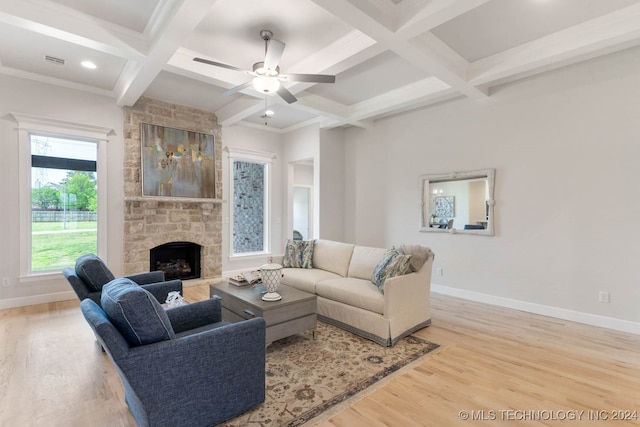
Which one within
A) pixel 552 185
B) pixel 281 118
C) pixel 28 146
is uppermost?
pixel 281 118

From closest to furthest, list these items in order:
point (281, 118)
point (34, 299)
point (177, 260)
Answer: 1. point (34, 299)
2. point (177, 260)
3. point (281, 118)

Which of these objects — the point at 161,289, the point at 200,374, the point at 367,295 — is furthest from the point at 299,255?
the point at 200,374

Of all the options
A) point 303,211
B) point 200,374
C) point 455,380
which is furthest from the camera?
point 303,211

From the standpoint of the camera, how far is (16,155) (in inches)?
165

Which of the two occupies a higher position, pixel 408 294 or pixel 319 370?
pixel 408 294

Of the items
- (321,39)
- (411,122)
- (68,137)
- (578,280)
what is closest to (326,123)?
(411,122)

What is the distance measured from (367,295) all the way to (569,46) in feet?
10.9

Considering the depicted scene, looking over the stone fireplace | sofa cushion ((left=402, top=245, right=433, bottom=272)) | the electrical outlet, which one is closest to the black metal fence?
the stone fireplace

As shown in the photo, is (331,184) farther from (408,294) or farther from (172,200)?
(408,294)

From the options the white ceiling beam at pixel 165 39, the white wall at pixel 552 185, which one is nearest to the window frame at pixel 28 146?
the white ceiling beam at pixel 165 39

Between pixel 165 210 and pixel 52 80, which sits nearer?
pixel 52 80

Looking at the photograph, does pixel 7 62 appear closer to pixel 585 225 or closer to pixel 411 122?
pixel 411 122

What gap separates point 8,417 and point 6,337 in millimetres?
1720

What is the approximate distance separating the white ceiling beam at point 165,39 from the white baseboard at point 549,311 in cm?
484
